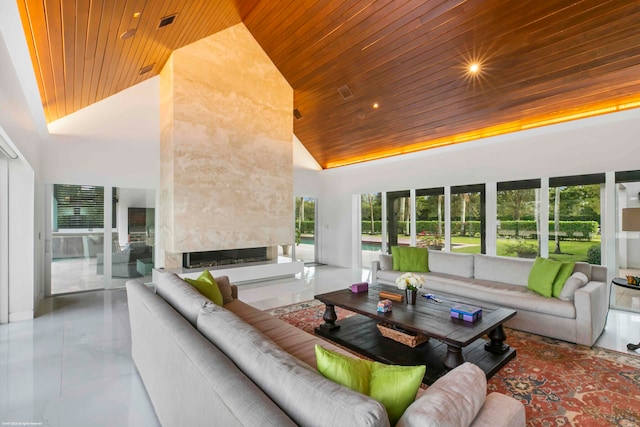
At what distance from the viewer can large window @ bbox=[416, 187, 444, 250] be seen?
23.2 ft

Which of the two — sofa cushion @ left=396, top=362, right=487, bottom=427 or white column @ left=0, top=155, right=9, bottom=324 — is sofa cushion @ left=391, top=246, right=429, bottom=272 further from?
white column @ left=0, top=155, right=9, bottom=324

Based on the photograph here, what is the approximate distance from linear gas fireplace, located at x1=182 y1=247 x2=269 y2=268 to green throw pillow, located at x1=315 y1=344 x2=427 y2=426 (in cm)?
541

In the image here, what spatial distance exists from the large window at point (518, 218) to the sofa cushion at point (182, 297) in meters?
5.68

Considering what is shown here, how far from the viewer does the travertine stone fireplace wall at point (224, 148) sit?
18.8 feet

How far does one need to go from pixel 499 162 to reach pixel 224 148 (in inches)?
208

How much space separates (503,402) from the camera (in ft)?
4.74

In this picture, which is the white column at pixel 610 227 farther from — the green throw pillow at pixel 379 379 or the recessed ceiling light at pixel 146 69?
the recessed ceiling light at pixel 146 69

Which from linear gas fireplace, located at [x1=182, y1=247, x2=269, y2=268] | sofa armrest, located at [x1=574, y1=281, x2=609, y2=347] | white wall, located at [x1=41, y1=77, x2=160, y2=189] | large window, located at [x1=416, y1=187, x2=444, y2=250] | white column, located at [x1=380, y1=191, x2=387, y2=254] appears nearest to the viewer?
sofa armrest, located at [x1=574, y1=281, x2=609, y2=347]

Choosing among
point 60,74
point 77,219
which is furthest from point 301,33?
point 77,219

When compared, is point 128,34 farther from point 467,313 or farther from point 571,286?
point 571,286

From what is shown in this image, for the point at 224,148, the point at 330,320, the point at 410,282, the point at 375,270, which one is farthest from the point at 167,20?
the point at 375,270

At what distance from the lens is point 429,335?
2738mm

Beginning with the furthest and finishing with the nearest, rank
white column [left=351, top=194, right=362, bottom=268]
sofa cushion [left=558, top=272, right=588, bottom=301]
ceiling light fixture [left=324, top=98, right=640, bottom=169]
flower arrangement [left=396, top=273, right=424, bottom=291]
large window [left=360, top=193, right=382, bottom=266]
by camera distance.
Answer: white column [left=351, top=194, right=362, bottom=268] < large window [left=360, top=193, right=382, bottom=266] < ceiling light fixture [left=324, top=98, right=640, bottom=169] < sofa cushion [left=558, top=272, right=588, bottom=301] < flower arrangement [left=396, top=273, right=424, bottom=291]

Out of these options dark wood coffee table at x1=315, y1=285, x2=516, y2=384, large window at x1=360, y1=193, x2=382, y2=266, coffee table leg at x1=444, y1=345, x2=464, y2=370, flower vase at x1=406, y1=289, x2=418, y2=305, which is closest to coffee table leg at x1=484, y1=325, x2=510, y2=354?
dark wood coffee table at x1=315, y1=285, x2=516, y2=384
